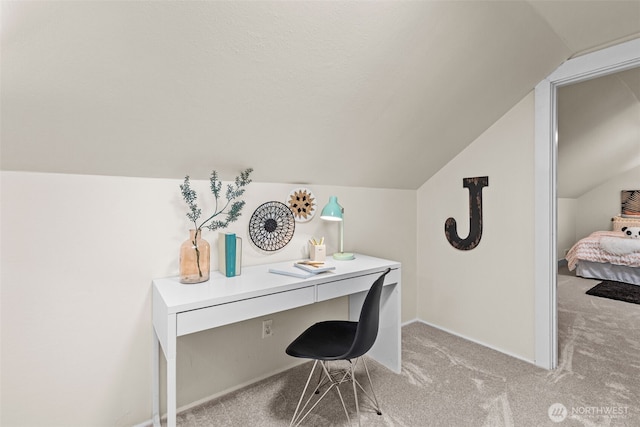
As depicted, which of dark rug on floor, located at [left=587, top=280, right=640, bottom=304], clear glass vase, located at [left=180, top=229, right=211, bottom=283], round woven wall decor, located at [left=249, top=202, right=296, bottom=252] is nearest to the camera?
clear glass vase, located at [left=180, top=229, right=211, bottom=283]

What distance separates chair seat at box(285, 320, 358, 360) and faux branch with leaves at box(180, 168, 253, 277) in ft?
2.12

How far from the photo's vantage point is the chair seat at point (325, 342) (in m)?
1.52

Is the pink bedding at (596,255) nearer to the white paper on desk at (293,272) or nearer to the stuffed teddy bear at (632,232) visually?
the stuffed teddy bear at (632,232)

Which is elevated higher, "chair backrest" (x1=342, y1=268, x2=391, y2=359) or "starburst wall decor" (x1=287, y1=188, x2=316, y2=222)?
"starburst wall decor" (x1=287, y1=188, x2=316, y2=222)

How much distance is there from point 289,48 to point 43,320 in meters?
1.64

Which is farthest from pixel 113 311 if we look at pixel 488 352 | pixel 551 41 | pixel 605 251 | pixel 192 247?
pixel 605 251

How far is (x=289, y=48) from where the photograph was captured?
→ 1380 mm

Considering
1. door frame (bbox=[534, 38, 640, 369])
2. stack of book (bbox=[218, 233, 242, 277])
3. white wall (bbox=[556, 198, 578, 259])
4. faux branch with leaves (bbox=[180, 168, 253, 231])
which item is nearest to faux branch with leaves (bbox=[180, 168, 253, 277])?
faux branch with leaves (bbox=[180, 168, 253, 231])

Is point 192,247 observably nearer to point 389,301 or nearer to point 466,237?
point 389,301

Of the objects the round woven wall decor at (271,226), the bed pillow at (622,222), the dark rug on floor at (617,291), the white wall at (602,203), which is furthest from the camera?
the white wall at (602,203)

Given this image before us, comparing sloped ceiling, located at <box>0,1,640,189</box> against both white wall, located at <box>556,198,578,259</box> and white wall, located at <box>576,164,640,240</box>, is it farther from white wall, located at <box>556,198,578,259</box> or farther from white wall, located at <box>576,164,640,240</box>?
white wall, located at <box>576,164,640,240</box>

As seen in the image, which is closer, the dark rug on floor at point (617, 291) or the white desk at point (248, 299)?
the white desk at point (248, 299)

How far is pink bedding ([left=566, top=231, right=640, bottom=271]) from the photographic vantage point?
4.28 meters

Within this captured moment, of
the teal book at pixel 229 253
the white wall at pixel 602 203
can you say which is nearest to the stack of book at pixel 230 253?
the teal book at pixel 229 253
